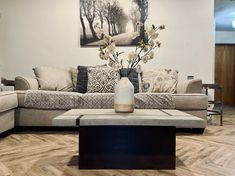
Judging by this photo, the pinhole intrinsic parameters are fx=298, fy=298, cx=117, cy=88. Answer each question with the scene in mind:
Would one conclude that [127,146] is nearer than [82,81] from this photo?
Yes

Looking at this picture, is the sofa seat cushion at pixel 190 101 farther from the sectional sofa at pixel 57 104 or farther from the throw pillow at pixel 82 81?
the throw pillow at pixel 82 81

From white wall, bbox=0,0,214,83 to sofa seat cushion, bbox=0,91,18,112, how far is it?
1.41m

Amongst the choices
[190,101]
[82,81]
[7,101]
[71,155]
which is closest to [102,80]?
[82,81]

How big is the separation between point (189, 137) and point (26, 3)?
3179mm

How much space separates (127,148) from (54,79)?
86.9 inches

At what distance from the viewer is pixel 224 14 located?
6707 millimetres

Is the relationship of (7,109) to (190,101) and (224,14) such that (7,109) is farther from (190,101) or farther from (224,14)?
(224,14)

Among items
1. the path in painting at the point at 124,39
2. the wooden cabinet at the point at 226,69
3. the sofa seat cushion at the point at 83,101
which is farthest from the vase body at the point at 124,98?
the wooden cabinet at the point at 226,69

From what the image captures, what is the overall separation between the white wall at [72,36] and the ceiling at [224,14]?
4.56 ft

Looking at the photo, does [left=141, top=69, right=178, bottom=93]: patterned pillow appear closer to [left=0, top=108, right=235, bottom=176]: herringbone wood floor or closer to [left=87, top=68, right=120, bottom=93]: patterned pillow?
[left=87, top=68, right=120, bottom=93]: patterned pillow

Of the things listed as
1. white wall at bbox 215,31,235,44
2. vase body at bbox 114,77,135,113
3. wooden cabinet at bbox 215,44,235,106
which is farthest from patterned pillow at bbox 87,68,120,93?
white wall at bbox 215,31,235,44

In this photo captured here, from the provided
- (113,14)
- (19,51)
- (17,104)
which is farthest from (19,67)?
(113,14)

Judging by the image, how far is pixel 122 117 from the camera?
1.94 m

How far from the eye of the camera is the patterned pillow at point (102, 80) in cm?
382
